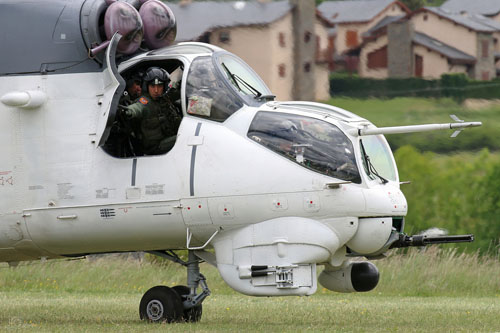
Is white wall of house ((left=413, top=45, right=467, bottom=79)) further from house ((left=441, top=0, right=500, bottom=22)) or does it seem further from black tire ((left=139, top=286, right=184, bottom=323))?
black tire ((left=139, top=286, right=184, bottom=323))

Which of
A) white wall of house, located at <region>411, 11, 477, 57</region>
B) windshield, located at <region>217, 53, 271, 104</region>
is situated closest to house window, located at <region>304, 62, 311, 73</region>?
white wall of house, located at <region>411, 11, 477, 57</region>

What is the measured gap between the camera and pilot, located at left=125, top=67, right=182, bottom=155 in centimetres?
1312

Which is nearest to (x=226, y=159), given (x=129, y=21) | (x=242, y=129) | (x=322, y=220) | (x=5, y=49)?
(x=242, y=129)

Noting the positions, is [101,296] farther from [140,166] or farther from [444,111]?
[444,111]

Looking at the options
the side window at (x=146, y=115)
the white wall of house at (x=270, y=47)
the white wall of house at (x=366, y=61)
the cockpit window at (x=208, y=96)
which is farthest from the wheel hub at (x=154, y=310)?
the white wall of house at (x=366, y=61)

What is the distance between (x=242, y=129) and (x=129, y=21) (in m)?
2.13

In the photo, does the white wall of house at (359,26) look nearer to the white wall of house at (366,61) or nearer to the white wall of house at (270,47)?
the white wall of house at (366,61)

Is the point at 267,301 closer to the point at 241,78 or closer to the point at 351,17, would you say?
the point at 241,78

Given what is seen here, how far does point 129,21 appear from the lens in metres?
13.1

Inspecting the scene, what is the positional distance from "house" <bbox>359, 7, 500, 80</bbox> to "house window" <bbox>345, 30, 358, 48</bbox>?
27 centimetres

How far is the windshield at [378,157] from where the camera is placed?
12.7m

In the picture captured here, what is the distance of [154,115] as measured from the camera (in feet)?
43.4

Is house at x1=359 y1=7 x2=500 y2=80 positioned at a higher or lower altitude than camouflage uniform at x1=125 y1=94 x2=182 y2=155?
higher

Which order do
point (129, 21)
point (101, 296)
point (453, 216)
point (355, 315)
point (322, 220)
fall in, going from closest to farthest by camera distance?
point (322, 220) → point (129, 21) → point (355, 315) → point (101, 296) → point (453, 216)
